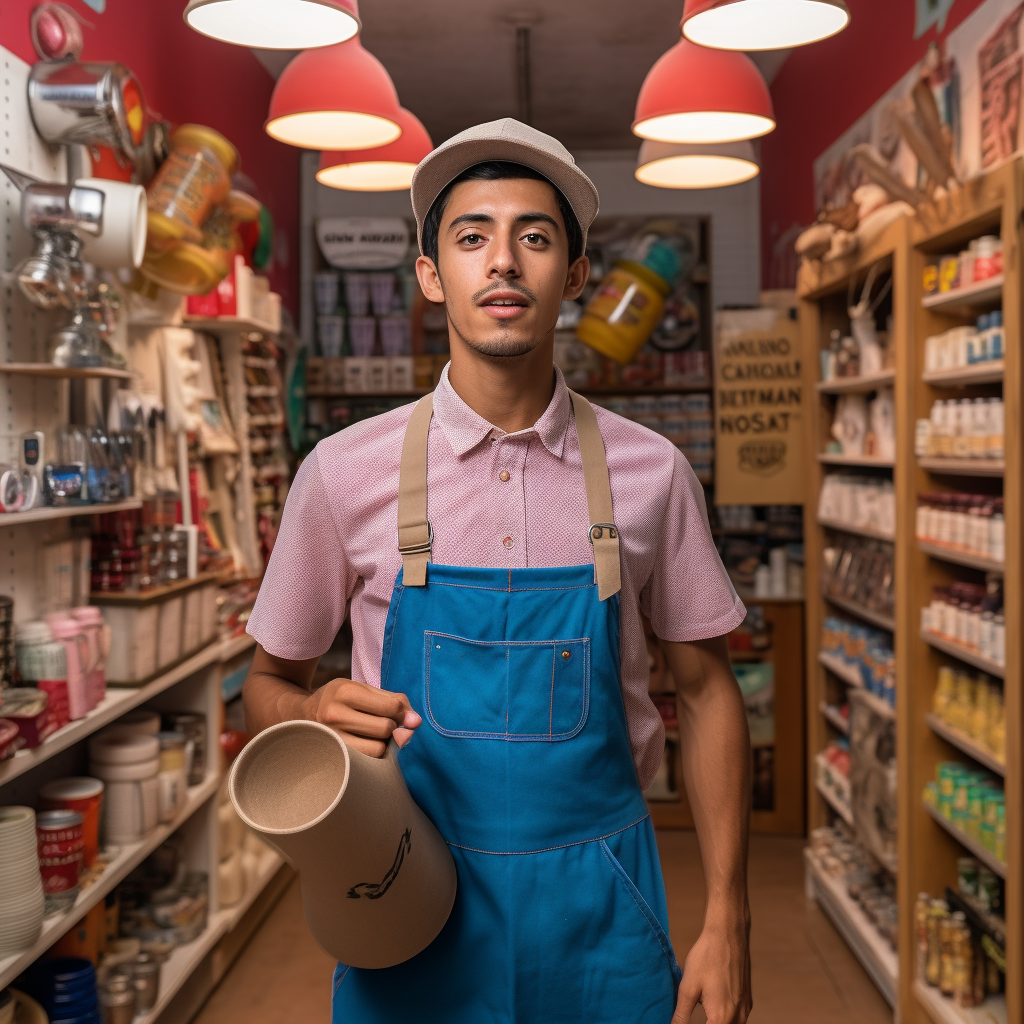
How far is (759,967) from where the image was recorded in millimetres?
4281

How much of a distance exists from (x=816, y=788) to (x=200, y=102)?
166 inches

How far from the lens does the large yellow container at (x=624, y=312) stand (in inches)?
230

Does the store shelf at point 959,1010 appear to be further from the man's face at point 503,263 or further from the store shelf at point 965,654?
the man's face at point 503,263

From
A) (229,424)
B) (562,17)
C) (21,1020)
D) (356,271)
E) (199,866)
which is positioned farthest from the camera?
(356,271)

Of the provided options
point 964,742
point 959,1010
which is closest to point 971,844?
point 964,742

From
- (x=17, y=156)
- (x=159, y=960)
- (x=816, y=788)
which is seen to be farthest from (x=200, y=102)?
(x=816, y=788)

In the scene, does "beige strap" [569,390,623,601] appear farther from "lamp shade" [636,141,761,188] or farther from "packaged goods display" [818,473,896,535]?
"lamp shade" [636,141,761,188]

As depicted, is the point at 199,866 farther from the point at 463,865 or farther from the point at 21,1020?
the point at 463,865

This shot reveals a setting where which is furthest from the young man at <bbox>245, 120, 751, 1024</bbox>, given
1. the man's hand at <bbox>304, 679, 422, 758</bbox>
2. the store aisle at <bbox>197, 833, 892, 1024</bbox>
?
the store aisle at <bbox>197, 833, 892, 1024</bbox>

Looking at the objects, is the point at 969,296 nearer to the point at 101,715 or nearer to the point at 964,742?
the point at 964,742

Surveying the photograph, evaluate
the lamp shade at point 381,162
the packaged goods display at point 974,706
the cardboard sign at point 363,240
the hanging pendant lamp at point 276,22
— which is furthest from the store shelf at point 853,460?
the cardboard sign at point 363,240

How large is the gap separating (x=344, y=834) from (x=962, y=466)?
2550 mm

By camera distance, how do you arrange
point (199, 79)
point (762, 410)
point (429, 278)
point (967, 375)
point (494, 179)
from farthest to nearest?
1. point (762, 410)
2. point (199, 79)
3. point (967, 375)
4. point (429, 278)
5. point (494, 179)

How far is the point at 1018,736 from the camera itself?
2895 millimetres
